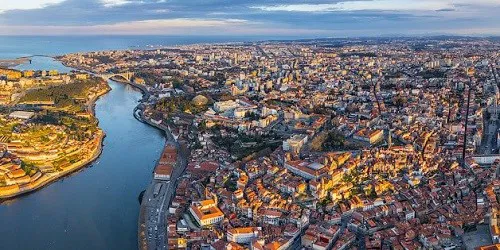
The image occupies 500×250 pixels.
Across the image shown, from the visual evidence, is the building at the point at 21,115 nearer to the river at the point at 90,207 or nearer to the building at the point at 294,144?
the river at the point at 90,207

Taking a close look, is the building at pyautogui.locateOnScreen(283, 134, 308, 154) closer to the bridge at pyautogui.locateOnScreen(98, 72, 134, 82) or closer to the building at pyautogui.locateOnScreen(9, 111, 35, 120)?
the building at pyautogui.locateOnScreen(9, 111, 35, 120)

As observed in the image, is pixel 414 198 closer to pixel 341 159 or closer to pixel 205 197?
pixel 341 159

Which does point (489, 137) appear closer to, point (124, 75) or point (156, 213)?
point (156, 213)

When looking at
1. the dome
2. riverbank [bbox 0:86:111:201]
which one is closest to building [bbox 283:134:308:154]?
riverbank [bbox 0:86:111:201]

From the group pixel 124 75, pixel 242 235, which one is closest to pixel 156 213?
pixel 242 235

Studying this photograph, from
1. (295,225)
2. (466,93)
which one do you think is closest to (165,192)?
(295,225)

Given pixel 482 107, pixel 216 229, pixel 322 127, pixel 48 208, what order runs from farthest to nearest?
pixel 482 107 → pixel 322 127 → pixel 48 208 → pixel 216 229

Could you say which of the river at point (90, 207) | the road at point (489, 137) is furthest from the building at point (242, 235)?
the road at point (489, 137)
